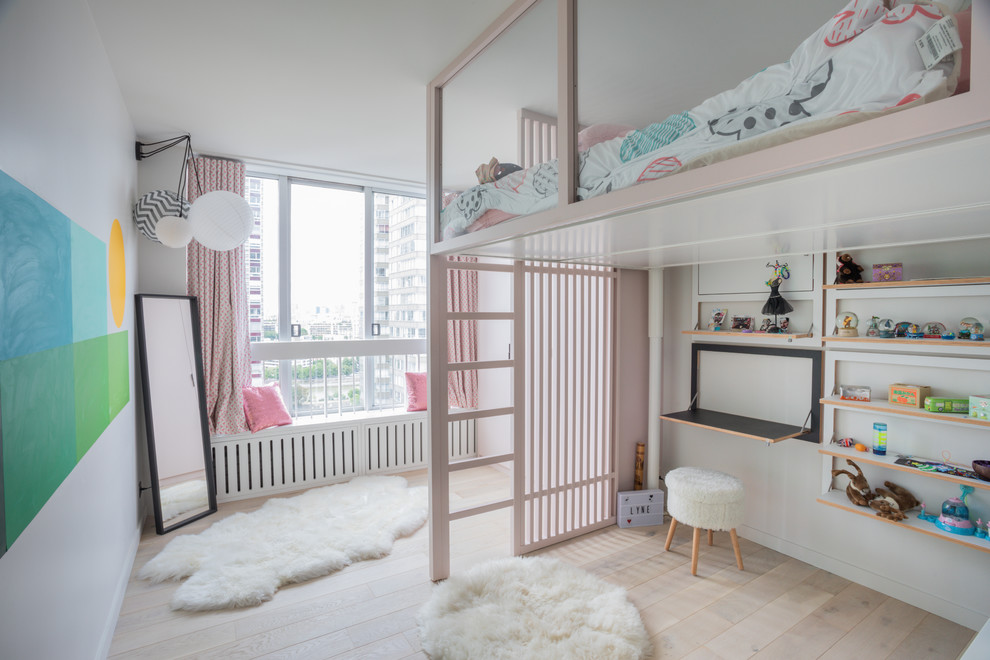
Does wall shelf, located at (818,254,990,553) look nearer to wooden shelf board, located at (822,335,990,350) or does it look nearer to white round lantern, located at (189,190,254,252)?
wooden shelf board, located at (822,335,990,350)

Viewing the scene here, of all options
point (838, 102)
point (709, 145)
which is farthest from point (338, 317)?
point (838, 102)

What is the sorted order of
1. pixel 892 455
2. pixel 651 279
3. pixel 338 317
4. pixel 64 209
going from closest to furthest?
pixel 64 209
pixel 892 455
pixel 651 279
pixel 338 317

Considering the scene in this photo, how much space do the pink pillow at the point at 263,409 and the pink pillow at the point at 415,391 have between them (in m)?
1.03

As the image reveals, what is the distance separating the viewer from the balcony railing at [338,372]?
3.92 meters

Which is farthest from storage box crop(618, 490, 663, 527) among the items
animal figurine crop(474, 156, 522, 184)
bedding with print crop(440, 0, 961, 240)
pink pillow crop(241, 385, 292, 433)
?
pink pillow crop(241, 385, 292, 433)

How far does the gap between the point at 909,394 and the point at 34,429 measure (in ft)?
10.3

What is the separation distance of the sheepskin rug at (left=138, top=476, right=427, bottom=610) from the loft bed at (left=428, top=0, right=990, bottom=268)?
1.93 metres

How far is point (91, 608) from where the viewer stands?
5.74 ft

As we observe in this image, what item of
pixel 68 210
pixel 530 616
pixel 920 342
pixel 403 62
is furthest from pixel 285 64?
pixel 920 342

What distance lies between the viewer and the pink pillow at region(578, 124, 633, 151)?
1.41 meters

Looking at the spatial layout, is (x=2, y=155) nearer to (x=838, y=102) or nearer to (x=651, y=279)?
(x=838, y=102)

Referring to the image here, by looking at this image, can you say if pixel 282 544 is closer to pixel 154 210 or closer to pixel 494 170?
pixel 154 210

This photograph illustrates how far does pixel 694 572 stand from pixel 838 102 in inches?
93.4

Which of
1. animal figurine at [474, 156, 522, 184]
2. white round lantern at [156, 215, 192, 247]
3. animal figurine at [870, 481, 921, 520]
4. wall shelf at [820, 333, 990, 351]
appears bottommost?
animal figurine at [870, 481, 921, 520]
